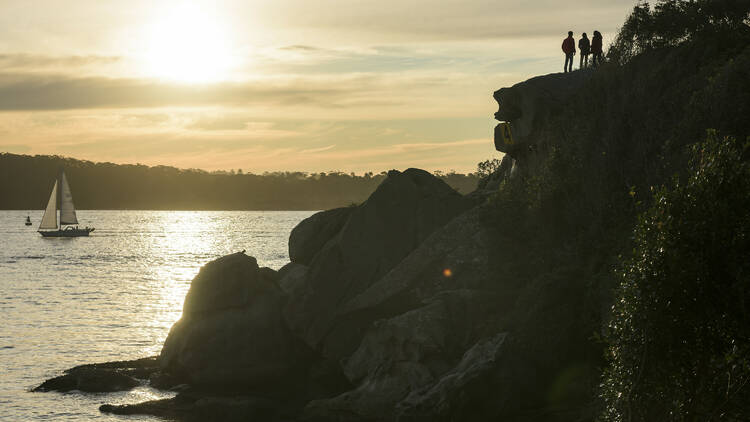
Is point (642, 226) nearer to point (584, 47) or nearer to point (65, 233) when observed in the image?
point (584, 47)

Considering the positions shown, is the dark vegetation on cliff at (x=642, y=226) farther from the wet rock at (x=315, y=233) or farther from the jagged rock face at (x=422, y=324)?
the wet rock at (x=315, y=233)

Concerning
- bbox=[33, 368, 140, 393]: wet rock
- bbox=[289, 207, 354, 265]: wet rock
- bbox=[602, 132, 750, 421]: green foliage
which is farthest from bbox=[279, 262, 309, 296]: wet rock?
bbox=[602, 132, 750, 421]: green foliage

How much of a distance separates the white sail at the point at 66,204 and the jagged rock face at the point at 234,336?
98975 millimetres

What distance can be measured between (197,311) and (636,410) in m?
26.6

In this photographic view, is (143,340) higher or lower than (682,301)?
lower

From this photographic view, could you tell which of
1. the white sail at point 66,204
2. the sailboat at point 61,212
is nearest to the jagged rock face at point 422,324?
the sailboat at point 61,212

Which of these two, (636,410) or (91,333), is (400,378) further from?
(91,333)

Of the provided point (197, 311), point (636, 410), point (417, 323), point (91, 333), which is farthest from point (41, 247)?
point (636, 410)

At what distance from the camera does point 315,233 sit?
4422 cm

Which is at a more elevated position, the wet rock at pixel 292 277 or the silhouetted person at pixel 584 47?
the silhouetted person at pixel 584 47

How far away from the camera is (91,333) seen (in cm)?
5644

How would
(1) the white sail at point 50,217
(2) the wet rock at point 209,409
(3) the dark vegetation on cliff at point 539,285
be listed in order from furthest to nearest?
(1) the white sail at point 50,217 → (2) the wet rock at point 209,409 → (3) the dark vegetation on cliff at point 539,285

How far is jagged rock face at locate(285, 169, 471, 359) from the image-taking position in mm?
37688

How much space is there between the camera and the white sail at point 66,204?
13238 cm
